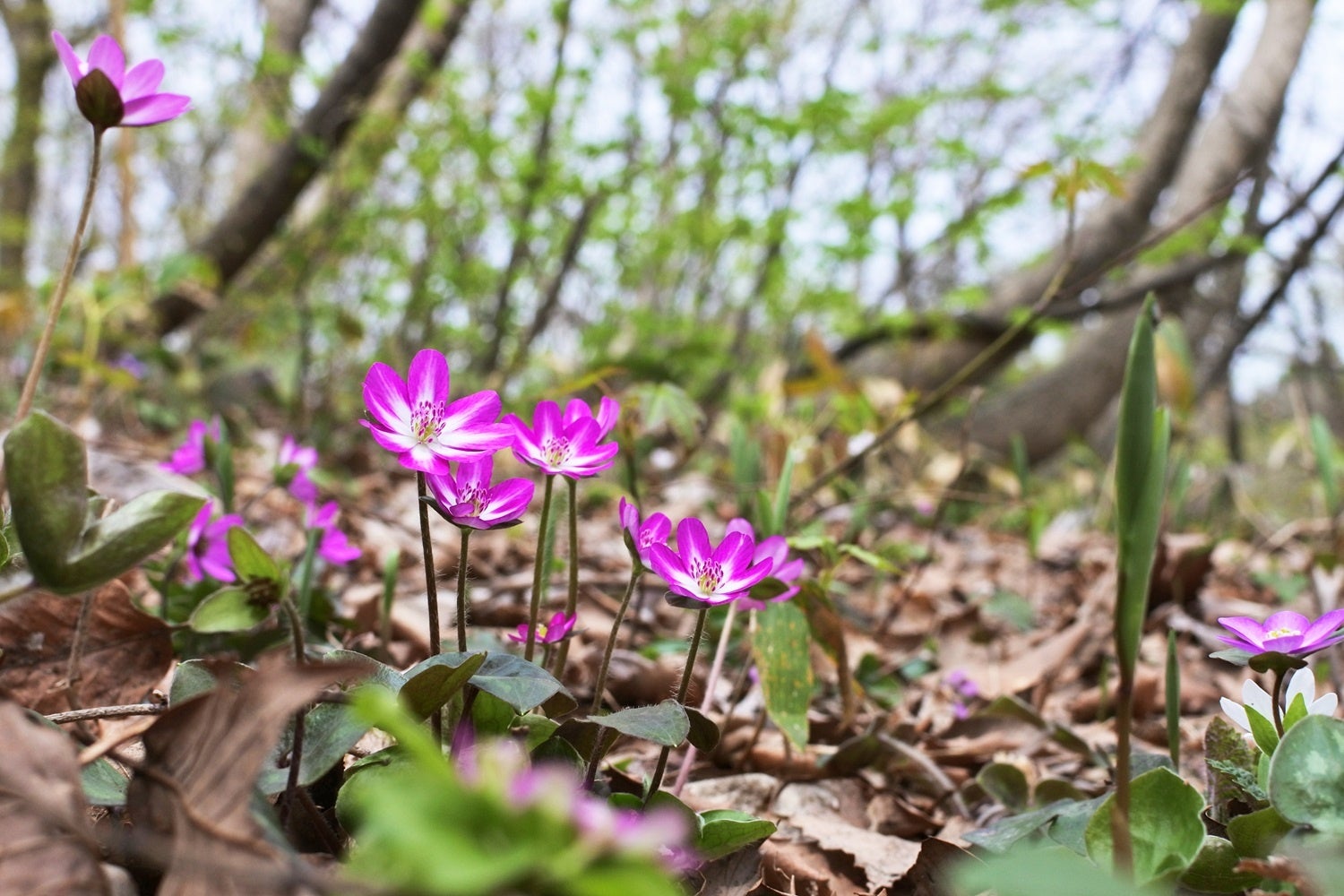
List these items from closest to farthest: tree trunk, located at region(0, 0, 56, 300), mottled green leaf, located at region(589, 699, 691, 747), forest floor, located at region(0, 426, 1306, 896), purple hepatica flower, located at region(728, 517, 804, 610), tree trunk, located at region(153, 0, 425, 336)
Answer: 1. mottled green leaf, located at region(589, 699, 691, 747)
2. purple hepatica flower, located at region(728, 517, 804, 610)
3. forest floor, located at region(0, 426, 1306, 896)
4. tree trunk, located at region(153, 0, 425, 336)
5. tree trunk, located at region(0, 0, 56, 300)

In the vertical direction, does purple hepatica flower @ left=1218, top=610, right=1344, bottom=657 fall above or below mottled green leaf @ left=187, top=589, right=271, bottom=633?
above

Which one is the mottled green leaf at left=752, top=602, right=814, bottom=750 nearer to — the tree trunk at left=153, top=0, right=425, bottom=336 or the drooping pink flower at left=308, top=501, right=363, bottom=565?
the drooping pink flower at left=308, top=501, right=363, bottom=565

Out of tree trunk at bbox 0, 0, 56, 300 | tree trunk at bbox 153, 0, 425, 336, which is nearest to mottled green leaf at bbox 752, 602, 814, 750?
tree trunk at bbox 153, 0, 425, 336

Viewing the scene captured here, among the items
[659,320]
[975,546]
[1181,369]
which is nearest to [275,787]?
[1181,369]

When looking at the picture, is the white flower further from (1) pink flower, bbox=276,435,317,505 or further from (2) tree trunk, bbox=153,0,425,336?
(2) tree trunk, bbox=153,0,425,336

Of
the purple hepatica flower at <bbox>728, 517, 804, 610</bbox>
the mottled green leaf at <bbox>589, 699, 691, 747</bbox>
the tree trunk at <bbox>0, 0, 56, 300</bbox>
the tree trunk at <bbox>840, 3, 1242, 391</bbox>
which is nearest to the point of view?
the mottled green leaf at <bbox>589, 699, 691, 747</bbox>

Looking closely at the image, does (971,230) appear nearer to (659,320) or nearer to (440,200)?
(659,320)

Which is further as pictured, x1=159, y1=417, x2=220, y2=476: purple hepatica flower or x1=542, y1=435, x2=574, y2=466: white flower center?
x1=159, y1=417, x2=220, y2=476: purple hepatica flower

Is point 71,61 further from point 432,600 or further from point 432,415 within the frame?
point 432,600

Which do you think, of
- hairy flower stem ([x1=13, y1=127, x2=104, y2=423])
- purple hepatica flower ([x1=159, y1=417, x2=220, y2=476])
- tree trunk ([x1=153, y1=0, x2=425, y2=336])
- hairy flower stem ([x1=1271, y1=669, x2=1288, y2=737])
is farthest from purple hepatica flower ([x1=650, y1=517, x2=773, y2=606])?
tree trunk ([x1=153, y1=0, x2=425, y2=336])
